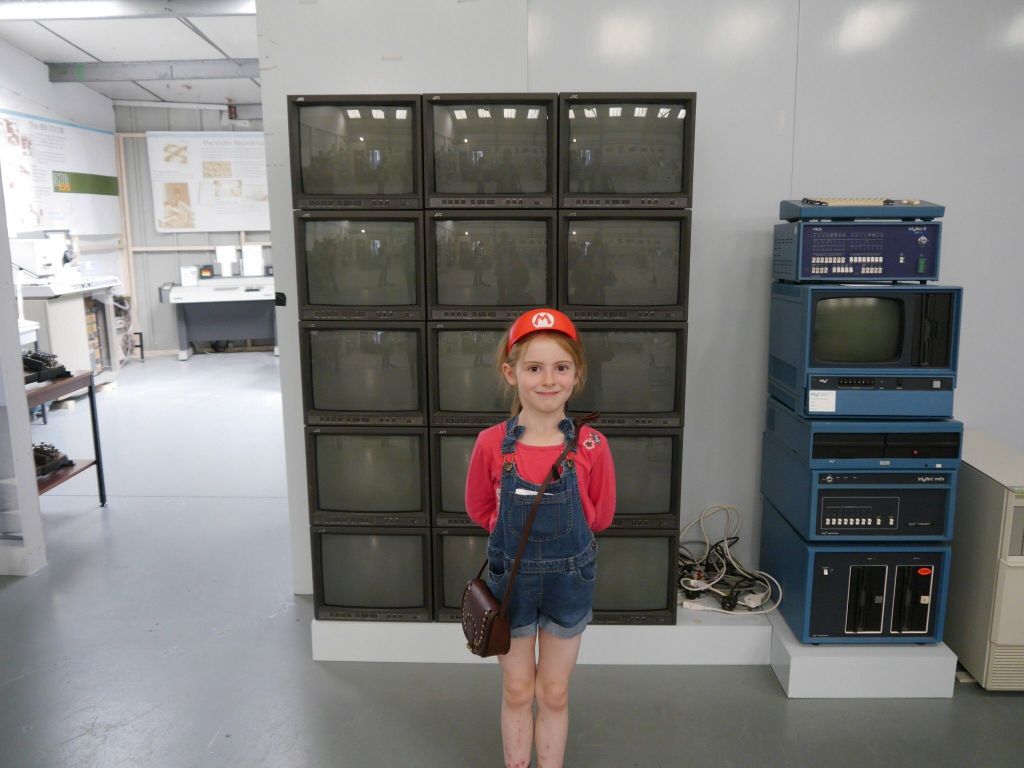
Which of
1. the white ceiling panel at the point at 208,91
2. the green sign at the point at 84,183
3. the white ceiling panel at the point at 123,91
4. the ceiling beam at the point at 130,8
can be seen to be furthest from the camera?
the white ceiling panel at the point at 123,91

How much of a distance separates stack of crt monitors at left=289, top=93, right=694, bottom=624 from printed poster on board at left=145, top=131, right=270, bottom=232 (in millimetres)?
7218

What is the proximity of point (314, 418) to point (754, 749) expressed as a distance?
68.9 inches

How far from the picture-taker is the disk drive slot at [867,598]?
2.47 metres

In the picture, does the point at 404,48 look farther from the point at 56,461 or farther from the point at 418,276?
the point at 56,461

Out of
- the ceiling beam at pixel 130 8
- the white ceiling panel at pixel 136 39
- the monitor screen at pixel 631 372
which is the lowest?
the monitor screen at pixel 631 372

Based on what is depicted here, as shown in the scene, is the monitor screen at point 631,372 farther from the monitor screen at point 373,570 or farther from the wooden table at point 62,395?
the wooden table at point 62,395

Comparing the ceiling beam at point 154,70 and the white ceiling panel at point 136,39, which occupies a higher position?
the white ceiling panel at point 136,39

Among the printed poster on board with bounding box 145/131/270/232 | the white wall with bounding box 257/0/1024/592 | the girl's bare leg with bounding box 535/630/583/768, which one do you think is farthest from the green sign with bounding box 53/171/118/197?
the girl's bare leg with bounding box 535/630/583/768

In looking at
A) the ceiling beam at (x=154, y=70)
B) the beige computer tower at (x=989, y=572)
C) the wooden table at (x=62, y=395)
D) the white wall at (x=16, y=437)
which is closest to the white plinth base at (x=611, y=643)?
the beige computer tower at (x=989, y=572)

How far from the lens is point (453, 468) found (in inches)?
102

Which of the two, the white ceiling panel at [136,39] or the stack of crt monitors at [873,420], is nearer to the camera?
the stack of crt monitors at [873,420]

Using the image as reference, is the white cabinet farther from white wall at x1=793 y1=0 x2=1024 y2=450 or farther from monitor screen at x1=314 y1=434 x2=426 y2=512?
white wall at x1=793 y1=0 x2=1024 y2=450

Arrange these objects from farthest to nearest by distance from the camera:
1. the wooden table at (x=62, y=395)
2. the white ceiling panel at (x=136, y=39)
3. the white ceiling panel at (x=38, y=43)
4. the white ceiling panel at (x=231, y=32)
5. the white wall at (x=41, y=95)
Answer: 1. the white wall at (x=41, y=95)
2. the white ceiling panel at (x=38, y=43)
3. the white ceiling panel at (x=136, y=39)
4. the white ceiling panel at (x=231, y=32)
5. the wooden table at (x=62, y=395)

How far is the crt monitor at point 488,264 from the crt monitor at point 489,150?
0.21ft
